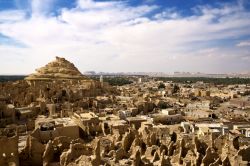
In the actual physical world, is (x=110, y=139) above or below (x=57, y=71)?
below

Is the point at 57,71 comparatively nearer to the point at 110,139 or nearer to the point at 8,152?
the point at 110,139

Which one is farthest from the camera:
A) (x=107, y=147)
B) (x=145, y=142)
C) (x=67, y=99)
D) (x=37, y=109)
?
(x=67, y=99)

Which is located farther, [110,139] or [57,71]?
[57,71]

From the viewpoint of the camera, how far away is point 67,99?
57062mm

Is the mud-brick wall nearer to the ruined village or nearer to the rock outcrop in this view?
the ruined village

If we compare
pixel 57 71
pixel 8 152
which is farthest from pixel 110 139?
pixel 57 71

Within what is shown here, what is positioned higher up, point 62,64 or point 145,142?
point 62,64

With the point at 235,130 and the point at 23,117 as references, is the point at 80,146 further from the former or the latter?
the point at 23,117

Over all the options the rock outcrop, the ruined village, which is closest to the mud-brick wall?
the ruined village

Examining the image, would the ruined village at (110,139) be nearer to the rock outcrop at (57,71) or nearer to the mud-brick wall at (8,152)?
the mud-brick wall at (8,152)

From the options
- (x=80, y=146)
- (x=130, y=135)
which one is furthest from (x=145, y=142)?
(x=80, y=146)

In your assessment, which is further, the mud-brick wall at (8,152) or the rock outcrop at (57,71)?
the rock outcrop at (57,71)

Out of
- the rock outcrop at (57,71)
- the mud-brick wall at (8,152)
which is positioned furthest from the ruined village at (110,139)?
the rock outcrop at (57,71)

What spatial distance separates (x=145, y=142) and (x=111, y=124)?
28.3 ft
